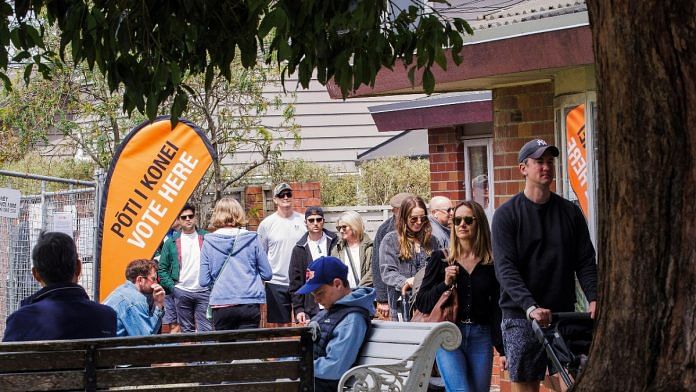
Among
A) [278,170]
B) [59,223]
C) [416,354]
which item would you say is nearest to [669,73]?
[416,354]

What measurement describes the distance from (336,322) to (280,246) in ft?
19.5

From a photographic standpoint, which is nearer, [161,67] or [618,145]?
[618,145]

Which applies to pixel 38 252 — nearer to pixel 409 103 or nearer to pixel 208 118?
pixel 409 103

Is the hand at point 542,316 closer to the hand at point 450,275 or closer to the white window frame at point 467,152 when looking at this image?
the hand at point 450,275

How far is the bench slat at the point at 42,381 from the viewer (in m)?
5.92

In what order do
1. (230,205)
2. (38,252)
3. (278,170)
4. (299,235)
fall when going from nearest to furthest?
(38,252)
(230,205)
(299,235)
(278,170)

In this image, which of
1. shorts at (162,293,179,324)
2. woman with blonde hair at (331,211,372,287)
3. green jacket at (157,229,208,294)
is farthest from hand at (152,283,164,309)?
shorts at (162,293,179,324)

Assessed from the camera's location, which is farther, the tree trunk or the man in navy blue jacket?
the man in navy blue jacket

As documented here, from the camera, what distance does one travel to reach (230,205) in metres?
12.2

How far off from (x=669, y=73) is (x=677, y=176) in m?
0.33

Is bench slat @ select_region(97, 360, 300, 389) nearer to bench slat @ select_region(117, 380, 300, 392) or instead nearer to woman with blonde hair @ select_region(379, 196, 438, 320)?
bench slat @ select_region(117, 380, 300, 392)

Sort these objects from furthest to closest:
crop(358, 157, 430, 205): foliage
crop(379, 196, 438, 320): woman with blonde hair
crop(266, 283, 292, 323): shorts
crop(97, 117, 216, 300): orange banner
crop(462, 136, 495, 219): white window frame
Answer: crop(358, 157, 430, 205): foliage → crop(462, 136, 495, 219): white window frame → crop(266, 283, 292, 323): shorts → crop(97, 117, 216, 300): orange banner → crop(379, 196, 438, 320): woman with blonde hair

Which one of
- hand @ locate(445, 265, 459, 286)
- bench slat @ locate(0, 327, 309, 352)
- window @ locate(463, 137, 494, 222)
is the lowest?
bench slat @ locate(0, 327, 309, 352)

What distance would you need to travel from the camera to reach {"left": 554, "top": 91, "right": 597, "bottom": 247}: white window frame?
8539 millimetres
